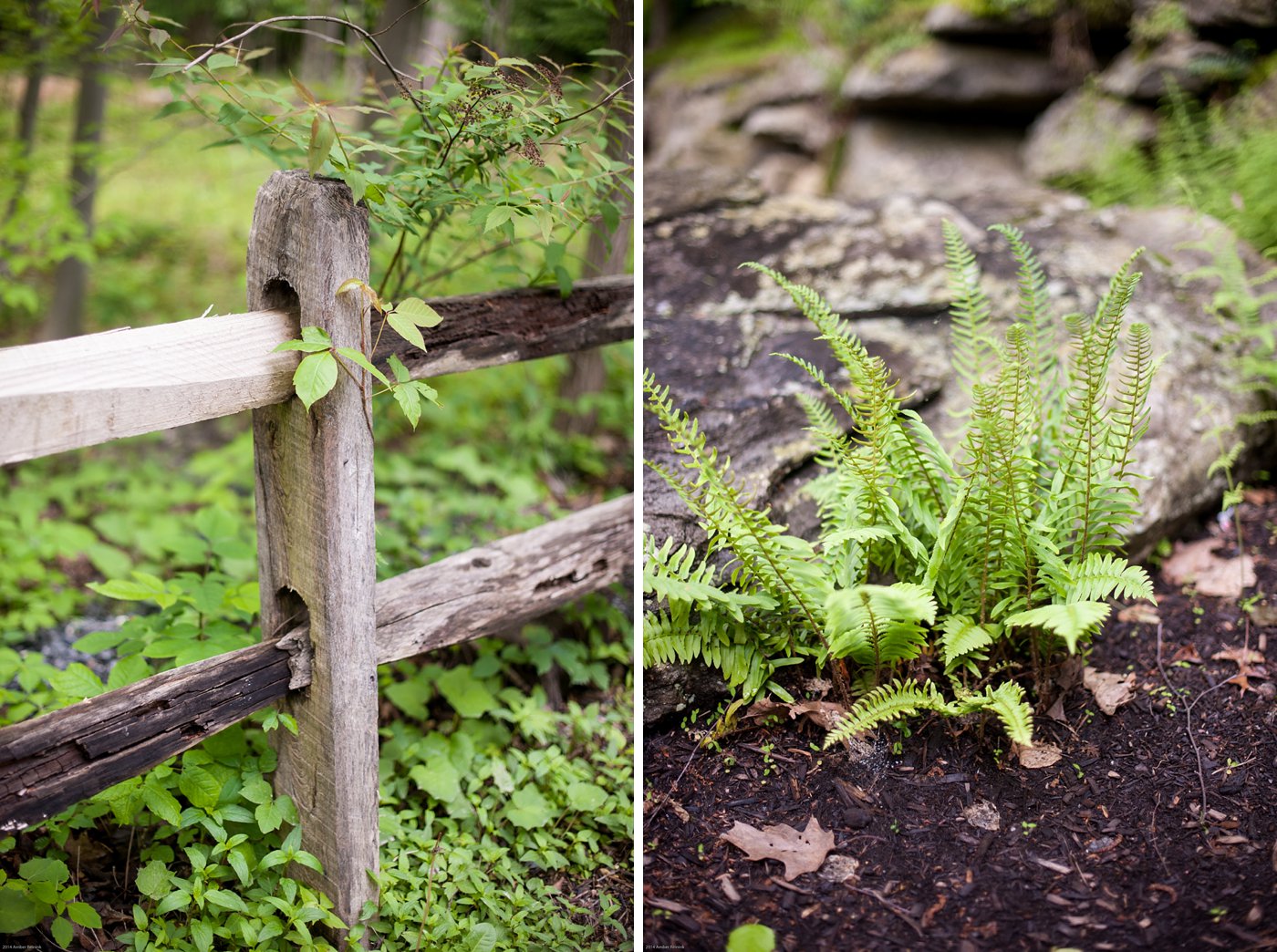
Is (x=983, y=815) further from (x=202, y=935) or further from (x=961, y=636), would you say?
(x=202, y=935)

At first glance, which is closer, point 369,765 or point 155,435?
point 369,765

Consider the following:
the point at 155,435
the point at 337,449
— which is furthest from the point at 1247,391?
the point at 155,435

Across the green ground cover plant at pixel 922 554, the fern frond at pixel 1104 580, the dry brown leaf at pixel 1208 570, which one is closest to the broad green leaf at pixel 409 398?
the green ground cover plant at pixel 922 554

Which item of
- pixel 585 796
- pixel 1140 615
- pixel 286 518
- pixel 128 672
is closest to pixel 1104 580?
pixel 1140 615

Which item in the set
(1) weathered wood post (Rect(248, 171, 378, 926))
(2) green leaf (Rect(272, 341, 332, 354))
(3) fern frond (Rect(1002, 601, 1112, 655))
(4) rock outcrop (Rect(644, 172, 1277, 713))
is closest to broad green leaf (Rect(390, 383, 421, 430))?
(1) weathered wood post (Rect(248, 171, 378, 926))

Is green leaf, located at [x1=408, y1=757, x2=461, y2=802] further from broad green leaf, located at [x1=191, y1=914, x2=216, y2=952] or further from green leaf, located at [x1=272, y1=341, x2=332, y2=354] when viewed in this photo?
green leaf, located at [x1=272, y1=341, x2=332, y2=354]

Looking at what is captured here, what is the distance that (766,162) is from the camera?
295 inches

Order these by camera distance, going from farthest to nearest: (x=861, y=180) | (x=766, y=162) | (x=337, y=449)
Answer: (x=766, y=162)
(x=861, y=180)
(x=337, y=449)

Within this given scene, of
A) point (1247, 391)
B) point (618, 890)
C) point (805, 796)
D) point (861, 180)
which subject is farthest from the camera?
point (861, 180)

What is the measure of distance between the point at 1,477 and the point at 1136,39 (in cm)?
711

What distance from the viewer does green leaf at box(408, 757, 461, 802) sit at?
9.29ft

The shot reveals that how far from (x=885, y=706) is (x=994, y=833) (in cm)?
42

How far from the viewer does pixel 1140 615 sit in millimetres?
3082

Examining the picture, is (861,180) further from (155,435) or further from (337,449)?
(337,449)
